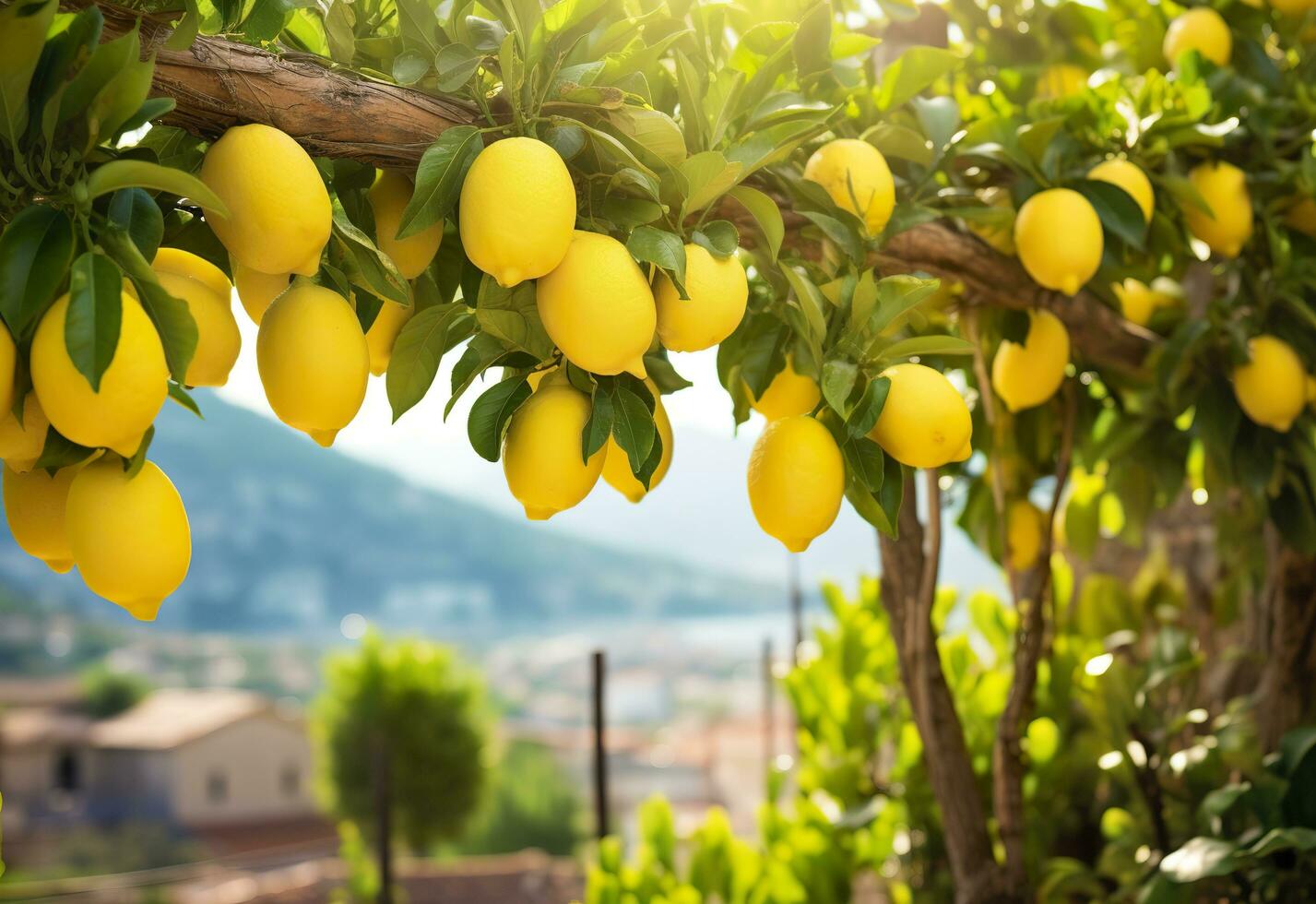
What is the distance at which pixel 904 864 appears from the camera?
1506 millimetres

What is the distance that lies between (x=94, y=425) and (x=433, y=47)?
0.87 feet

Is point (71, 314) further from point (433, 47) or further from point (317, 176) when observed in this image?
point (433, 47)

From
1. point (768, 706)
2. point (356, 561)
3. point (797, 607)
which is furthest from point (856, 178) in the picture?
point (356, 561)

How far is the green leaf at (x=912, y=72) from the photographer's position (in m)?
0.76

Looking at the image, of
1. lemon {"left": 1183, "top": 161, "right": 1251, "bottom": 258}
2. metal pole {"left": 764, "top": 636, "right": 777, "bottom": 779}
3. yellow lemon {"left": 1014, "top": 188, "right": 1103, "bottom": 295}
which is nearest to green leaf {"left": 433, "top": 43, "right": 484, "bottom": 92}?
yellow lemon {"left": 1014, "top": 188, "right": 1103, "bottom": 295}

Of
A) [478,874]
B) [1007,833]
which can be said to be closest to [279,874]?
[478,874]

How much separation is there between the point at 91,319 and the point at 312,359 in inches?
4.4

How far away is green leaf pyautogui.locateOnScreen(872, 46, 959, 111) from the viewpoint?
2.49ft

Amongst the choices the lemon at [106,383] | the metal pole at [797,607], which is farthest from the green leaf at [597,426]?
the metal pole at [797,607]

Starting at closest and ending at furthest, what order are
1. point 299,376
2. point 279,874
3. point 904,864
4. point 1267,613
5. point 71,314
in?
point 71,314 → point 299,376 → point 1267,613 → point 904,864 → point 279,874

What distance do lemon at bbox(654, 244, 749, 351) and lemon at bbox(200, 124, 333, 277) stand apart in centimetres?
17

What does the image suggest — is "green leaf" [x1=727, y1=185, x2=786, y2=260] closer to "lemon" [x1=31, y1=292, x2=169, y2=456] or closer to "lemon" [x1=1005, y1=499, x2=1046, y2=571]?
"lemon" [x1=31, y1=292, x2=169, y2=456]

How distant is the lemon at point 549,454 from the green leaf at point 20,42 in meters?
0.26

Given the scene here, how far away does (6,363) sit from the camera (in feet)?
1.33
